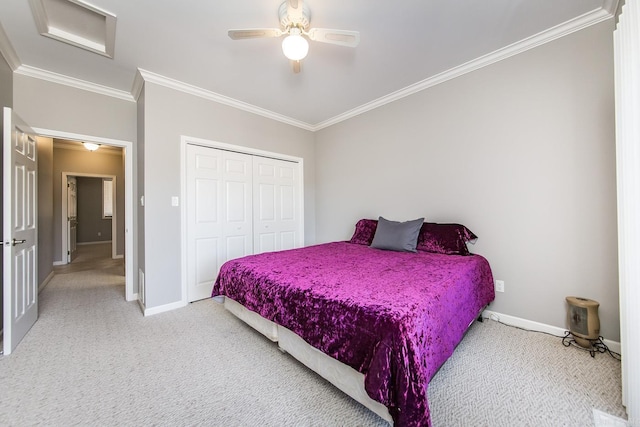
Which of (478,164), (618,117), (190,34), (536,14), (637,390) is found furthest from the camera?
(478,164)

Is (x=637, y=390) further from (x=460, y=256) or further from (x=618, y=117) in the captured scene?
(x=618, y=117)

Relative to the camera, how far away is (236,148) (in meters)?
3.46

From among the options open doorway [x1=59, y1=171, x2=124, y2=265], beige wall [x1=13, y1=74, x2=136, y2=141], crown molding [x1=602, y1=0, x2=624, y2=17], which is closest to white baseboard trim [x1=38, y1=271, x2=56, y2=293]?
beige wall [x1=13, y1=74, x2=136, y2=141]

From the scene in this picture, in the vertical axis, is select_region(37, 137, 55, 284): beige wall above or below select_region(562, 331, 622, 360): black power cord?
above

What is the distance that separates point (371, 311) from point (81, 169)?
7.31 m

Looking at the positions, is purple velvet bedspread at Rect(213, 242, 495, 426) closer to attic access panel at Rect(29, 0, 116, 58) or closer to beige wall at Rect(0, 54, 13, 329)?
beige wall at Rect(0, 54, 13, 329)

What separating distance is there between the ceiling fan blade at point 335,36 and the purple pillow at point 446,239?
78.5 inches

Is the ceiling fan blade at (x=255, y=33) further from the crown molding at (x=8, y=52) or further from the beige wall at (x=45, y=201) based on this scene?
the beige wall at (x=45, y=201)

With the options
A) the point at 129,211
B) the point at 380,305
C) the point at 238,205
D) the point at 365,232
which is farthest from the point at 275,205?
the point at 380,305

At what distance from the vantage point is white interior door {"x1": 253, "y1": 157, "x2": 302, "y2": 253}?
3785 mm

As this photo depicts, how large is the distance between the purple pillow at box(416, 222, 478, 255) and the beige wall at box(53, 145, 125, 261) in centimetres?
689

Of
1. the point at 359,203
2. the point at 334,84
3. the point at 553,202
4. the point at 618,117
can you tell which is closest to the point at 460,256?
the point at 553,202

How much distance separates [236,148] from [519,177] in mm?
3370

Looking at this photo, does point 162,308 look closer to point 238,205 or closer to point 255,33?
point 238,205
